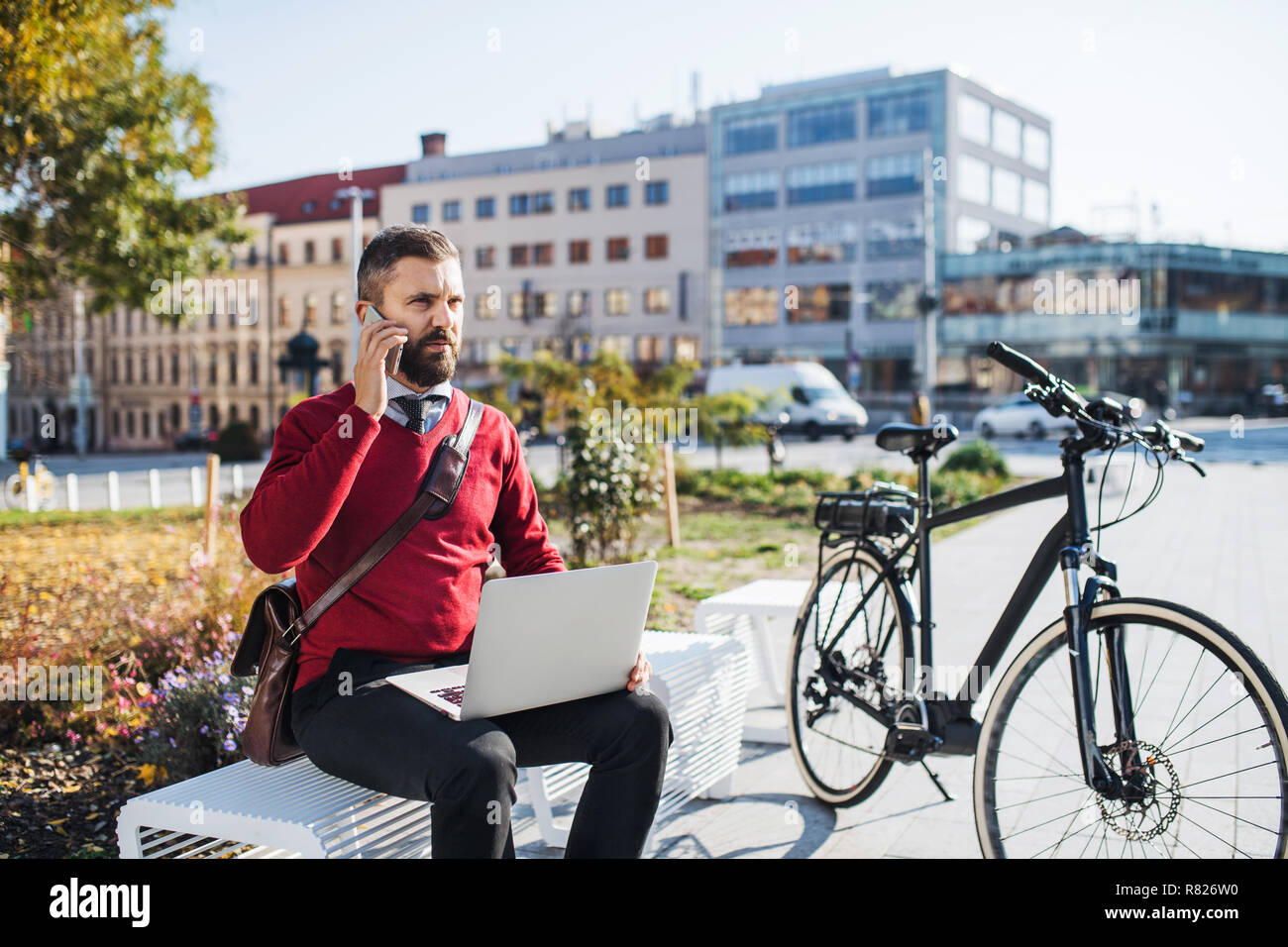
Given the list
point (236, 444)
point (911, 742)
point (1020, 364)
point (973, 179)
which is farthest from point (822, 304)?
point (1020, 364)

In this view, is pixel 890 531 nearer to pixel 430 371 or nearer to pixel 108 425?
pixel 430 371

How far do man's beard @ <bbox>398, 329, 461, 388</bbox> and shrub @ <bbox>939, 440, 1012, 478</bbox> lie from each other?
15.1 meters

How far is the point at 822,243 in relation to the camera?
5994 centimetres

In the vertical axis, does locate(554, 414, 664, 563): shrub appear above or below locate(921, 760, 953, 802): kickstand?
above

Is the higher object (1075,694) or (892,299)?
(892,299)

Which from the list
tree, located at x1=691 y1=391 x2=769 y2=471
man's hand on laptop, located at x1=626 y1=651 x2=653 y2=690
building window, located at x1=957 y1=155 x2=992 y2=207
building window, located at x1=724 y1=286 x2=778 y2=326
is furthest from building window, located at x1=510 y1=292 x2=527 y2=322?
man's hand on laptop, located at x1=626 y1=651 x2=653 y2=690

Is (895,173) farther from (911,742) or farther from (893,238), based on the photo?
(911,742)

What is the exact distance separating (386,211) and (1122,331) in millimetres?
41601

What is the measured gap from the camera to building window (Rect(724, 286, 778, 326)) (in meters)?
60.7

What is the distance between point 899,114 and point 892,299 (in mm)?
→ 9134

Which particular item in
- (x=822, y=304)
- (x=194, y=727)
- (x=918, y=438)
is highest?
(x=822, y=304)

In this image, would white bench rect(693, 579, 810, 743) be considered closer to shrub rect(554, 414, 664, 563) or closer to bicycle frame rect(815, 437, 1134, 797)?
bicycle frame rect(815, 437, 1134, 797)

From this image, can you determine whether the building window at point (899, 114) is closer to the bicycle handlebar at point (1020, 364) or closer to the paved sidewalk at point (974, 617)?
the paved sidewalk at point (974, 617)
